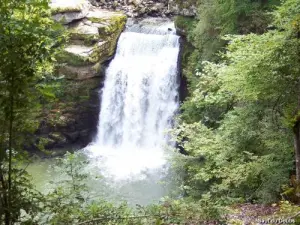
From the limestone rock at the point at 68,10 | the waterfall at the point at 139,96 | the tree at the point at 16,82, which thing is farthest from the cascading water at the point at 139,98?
the tree at the point at 16,82

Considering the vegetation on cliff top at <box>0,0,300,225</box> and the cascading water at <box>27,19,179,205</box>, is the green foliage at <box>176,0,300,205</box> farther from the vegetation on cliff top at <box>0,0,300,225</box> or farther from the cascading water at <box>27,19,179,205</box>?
the cascading water at <box>27,19,179,205</box>

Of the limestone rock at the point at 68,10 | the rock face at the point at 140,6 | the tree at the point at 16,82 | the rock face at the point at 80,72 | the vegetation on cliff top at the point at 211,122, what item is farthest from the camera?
the rock face at the point at 140,6

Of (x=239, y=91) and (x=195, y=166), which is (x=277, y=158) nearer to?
(x=239, y=91)

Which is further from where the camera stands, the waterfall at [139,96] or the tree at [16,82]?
the waterfall at [139,96]

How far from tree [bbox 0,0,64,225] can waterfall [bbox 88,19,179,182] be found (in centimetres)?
1361

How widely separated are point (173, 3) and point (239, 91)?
11.9 metres

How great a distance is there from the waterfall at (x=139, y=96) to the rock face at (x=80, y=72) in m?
0.48

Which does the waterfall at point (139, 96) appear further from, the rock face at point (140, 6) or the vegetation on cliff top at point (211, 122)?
the rock face at point (140, 6)

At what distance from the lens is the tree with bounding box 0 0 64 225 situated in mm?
2398

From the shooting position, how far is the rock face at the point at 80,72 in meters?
16.6

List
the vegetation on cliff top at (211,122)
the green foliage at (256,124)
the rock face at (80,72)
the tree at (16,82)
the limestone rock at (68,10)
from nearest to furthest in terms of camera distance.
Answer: the tree at (16,82)
the vegetation on cliff top at (211,122)
the green foliage at (256,124)
the rock face at (80,72)
the limestone rock at (68,10)

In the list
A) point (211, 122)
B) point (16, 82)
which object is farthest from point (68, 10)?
point (16, 82)

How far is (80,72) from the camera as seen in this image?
1667 cm

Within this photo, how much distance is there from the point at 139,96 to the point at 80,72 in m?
3.07
